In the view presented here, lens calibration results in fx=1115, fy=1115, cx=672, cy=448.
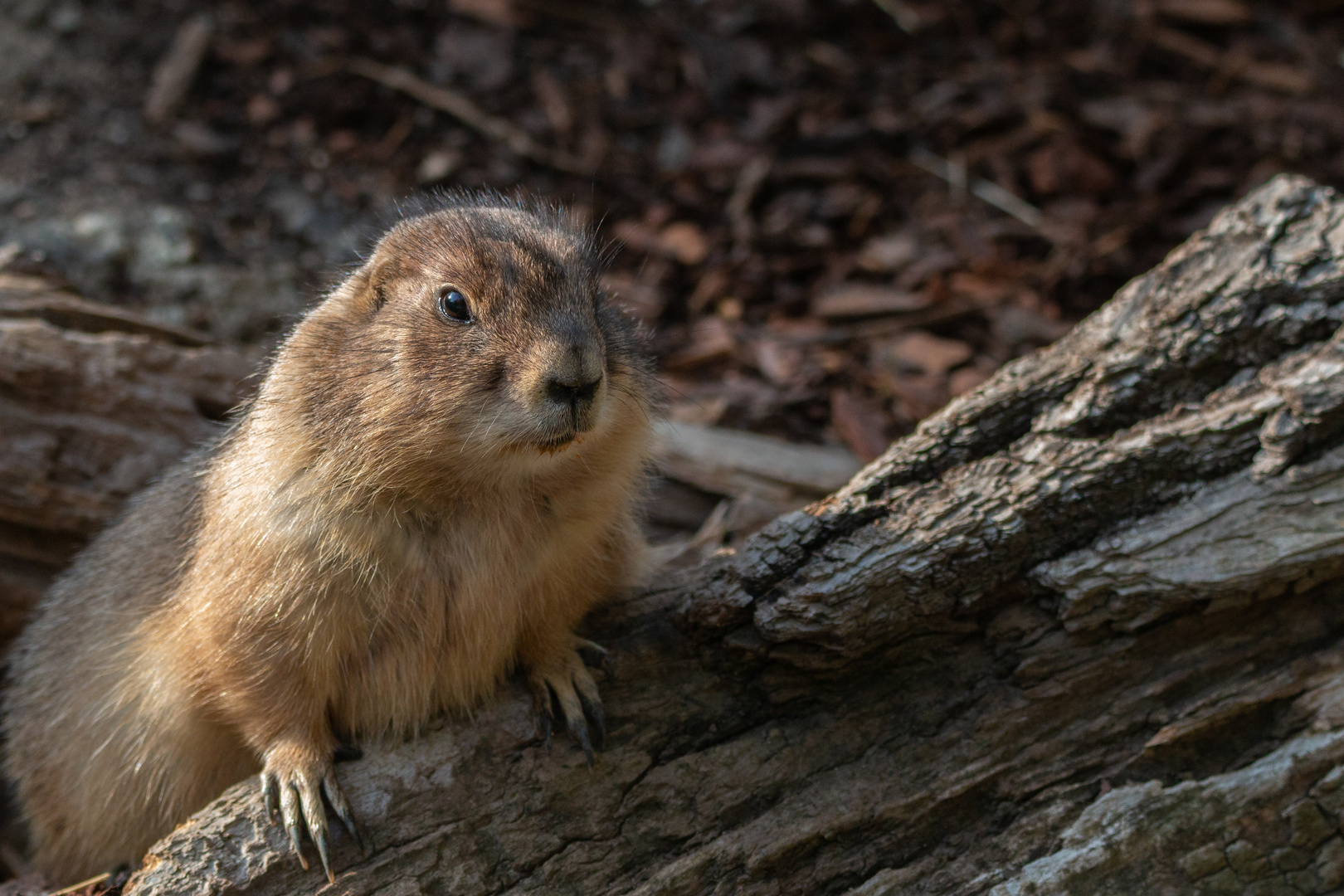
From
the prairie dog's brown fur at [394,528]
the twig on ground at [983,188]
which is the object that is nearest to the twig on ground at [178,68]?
the prairie dog's brown fur at [394,528]

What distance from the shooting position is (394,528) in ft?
13.8

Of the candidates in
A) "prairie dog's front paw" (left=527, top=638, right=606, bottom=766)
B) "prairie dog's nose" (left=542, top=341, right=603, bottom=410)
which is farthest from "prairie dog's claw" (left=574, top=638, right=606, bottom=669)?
"prairie dog's nose" (left=542, top=341, right=603, bottom=410)

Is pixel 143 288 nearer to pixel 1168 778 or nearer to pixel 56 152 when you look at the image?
pixel 56 152

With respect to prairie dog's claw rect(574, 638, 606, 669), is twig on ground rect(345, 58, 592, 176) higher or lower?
higher

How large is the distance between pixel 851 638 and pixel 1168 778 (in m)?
1.27

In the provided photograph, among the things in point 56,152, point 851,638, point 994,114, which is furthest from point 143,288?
point 994,114

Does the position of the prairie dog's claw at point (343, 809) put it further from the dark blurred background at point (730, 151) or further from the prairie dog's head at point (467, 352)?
the dark blurred background at point (730, 151)

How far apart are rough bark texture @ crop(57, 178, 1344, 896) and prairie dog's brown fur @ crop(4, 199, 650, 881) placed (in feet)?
1.02

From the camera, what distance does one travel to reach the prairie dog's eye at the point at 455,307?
4133mm

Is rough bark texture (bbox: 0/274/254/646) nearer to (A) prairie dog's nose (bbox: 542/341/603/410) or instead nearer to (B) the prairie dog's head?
(B) the prairie dog's head

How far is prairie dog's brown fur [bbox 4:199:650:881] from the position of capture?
4008 millimetres

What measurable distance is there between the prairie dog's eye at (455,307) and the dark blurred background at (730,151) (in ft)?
11.1

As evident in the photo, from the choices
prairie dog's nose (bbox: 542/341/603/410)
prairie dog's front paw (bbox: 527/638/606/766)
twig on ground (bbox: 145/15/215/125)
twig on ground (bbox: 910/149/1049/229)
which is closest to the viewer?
prairie dog's nose (bbox: 542/341/603/410)

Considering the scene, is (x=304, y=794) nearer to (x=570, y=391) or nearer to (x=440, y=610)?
(x=440, y=610)
